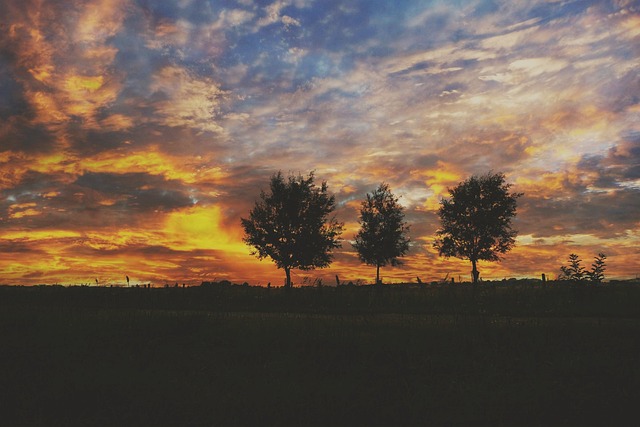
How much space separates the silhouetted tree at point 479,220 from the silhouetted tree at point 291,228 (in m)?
14.8

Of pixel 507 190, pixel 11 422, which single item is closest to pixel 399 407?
pixel 11 422

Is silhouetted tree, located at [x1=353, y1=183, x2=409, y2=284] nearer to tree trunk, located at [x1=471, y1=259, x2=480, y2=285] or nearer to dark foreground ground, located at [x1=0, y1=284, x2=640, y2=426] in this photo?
tree trunk, located at [x1=471, y1=259, x2=480, y2=285]

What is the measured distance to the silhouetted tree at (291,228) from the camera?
47.7m

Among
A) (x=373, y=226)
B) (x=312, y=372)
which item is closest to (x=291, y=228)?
(x=373, y=226)

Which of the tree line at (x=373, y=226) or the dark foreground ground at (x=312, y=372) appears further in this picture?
the tree line at (x=373, y=226)

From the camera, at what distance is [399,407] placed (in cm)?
937

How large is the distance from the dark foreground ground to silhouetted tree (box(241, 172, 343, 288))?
30.8 meters

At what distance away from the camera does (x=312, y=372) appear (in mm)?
11336

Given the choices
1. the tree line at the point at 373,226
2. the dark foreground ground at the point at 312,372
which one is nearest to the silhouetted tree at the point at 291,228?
the tree line at the point at 373,226

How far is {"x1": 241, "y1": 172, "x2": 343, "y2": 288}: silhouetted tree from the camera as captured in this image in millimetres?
47688

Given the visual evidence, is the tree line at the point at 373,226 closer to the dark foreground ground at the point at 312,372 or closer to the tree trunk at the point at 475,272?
the tree trunk at the point at 475,272

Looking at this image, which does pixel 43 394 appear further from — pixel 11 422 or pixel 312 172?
pixel 312 172

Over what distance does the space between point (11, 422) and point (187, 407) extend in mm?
3460

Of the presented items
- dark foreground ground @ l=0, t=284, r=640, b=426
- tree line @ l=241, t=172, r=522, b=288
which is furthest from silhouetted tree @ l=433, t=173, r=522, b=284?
dark foreground ground @ l=0, t=284, r=640, b=426
